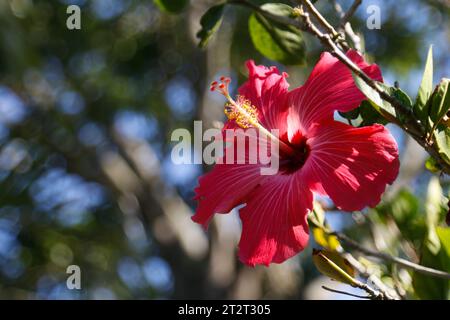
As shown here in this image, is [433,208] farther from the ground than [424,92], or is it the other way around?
[424,92]

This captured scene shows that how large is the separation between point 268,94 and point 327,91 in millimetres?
129

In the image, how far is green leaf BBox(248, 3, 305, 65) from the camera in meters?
0.95

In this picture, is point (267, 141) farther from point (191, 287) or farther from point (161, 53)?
point (161, 53)

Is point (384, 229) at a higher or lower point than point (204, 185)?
lower

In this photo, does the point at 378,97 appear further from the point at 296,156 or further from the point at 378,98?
the point at 296,156

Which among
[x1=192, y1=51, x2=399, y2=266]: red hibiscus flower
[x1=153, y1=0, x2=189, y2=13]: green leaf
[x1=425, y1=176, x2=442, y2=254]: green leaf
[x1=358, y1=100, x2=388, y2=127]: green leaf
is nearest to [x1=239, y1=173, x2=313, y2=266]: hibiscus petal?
[x1=192, y1=51, x2=399, y2=266]: red hibiscus flower

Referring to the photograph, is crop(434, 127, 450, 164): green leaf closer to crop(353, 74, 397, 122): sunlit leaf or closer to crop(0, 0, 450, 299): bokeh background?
crop(353, 74, 397, 122): sunlit leaf

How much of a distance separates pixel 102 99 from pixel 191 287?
1314mm

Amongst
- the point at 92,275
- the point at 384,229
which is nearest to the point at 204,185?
the point at 384,229

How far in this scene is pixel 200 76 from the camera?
13.1ft

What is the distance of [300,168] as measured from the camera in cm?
80

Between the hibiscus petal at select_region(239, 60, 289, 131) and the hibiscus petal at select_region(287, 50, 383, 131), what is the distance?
3 cm

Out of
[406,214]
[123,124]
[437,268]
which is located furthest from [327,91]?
[123,124]

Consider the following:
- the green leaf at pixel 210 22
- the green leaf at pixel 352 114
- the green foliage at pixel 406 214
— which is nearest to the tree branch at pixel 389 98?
the green leaf at pixel 352 114
